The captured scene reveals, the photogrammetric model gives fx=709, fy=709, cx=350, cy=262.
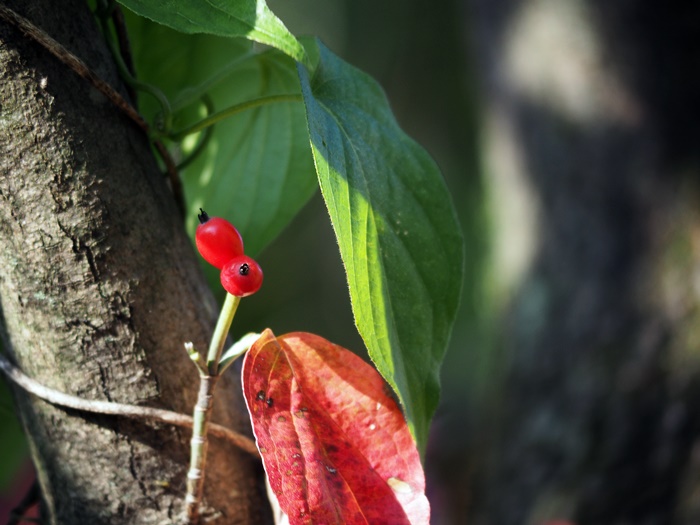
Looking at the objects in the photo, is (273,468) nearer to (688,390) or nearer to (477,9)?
(688,390)

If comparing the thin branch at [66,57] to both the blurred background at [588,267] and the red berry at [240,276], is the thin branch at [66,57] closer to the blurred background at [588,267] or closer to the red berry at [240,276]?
the red berry at [240,276]

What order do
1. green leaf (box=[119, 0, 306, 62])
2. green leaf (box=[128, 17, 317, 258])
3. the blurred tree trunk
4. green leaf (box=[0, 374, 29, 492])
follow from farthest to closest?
1. the blurred tree trunk
2. green leaf (box=[0, 374, 29, 492])
3. green leaf (box=[128, 17, 317, 258])
4. green leaf (box=[119, 0, 306, 62])

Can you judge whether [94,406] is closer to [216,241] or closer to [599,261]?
[216,241]

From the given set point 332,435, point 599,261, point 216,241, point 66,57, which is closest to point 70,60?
point 66,57

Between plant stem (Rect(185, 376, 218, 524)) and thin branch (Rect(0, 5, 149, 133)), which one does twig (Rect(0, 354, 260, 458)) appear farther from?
thin branch (Rect(0, 5, 149, 133))

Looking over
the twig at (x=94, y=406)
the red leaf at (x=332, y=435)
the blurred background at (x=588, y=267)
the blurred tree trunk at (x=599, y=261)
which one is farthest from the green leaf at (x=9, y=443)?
the blurred tree trunk at (x=599, y=261)

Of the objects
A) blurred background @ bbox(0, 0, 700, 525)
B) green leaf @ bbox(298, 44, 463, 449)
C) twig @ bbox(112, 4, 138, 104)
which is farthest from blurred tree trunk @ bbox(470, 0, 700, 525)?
twig @ bbox(112, 4, 138, 104)

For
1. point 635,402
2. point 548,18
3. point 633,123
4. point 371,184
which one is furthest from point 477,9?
point 371,184

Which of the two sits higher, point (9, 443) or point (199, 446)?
point (199, 446)
